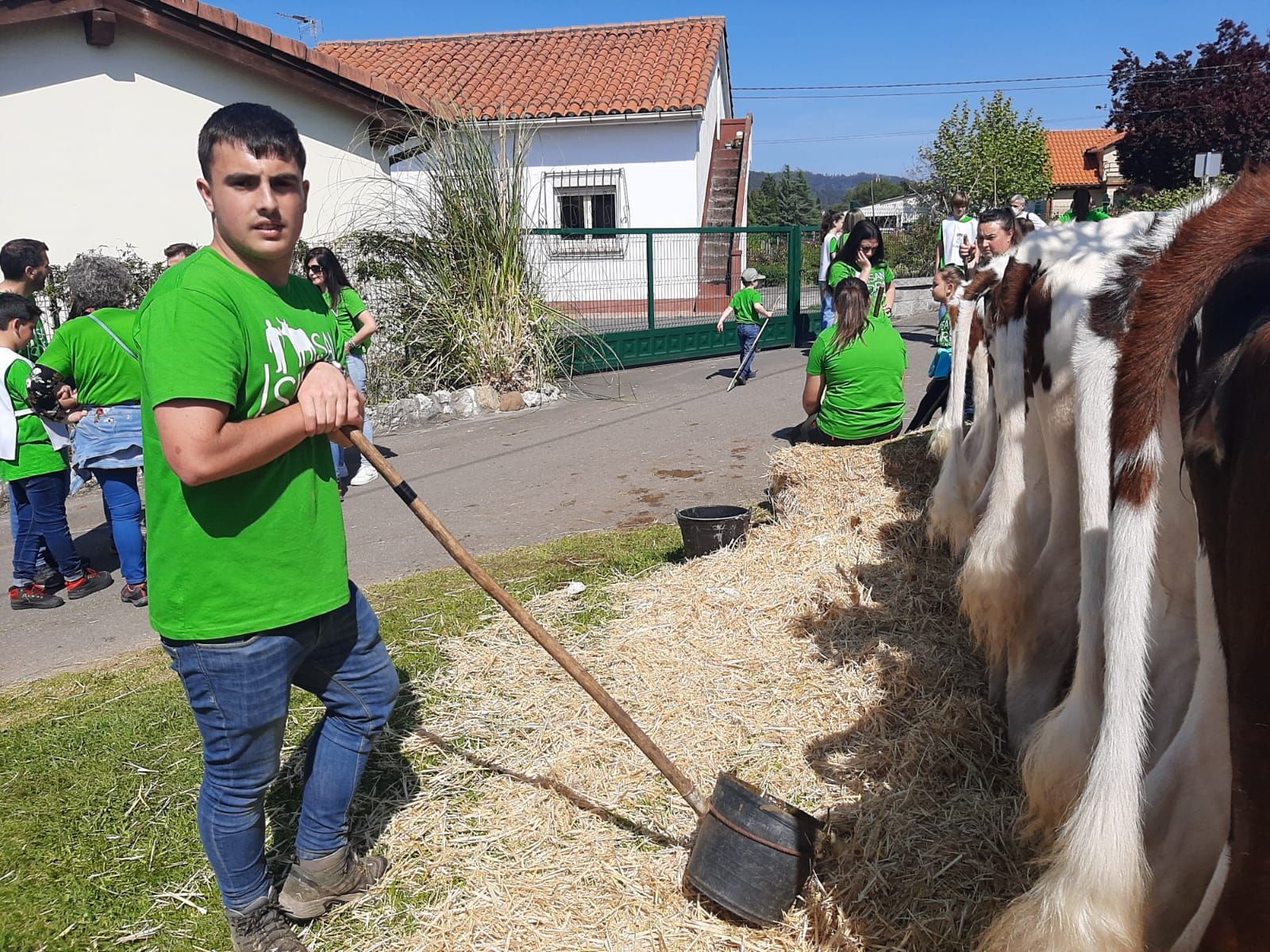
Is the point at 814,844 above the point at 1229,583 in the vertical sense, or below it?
below

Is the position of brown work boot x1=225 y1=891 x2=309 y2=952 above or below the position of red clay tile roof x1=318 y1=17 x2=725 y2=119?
below

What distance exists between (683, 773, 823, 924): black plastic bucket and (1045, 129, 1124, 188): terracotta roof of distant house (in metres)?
48.3

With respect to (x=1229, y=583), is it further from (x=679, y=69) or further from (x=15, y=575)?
(x=679, y=69)

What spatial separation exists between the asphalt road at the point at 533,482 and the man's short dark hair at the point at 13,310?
5.88 ft

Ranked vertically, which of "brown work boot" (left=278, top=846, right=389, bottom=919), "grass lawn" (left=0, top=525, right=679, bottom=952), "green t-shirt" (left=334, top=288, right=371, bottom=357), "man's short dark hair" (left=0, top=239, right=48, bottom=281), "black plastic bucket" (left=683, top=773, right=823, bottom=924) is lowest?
"grass lawn" (left=0, top=525, right=679, bottom=952)

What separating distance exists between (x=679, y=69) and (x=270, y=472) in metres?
20.5

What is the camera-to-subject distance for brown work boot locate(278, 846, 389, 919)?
271 cm

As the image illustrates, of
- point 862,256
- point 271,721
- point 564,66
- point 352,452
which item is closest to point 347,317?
point 352,452

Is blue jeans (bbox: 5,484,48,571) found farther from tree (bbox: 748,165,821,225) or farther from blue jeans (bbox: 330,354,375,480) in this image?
tree (bbox: 748,165,821,225)

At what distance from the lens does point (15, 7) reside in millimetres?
10234

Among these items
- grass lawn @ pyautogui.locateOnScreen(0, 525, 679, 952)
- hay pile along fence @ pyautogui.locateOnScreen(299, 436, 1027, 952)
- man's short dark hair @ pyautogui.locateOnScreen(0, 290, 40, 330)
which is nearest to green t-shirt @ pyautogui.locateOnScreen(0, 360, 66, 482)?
man's short dark hair @ pyautogui.locateOnScreen(0, 290, 40, 330)

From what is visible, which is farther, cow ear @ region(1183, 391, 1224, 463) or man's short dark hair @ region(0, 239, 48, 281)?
man's short dark hair @ region(0, 239, 48, 281)

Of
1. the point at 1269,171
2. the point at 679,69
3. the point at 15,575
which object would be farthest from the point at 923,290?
the point at 1269,171

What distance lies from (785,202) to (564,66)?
2214 inches
